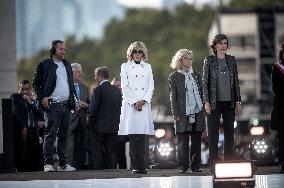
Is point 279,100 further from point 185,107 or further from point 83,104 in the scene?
point 83,104

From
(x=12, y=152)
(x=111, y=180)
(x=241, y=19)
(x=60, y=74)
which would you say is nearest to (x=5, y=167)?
(x=12, y=152)

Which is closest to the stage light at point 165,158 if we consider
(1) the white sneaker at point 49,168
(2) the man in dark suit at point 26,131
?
(2) the man in dark suit at point 26,131

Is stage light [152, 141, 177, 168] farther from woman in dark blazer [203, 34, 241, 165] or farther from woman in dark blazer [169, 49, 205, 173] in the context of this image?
woman in dark blazer [203, 34, 241, 165]

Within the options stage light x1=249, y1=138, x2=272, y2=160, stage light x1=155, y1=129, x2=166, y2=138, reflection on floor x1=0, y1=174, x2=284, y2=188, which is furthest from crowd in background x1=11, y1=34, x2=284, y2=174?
stage light x1=249, y1=138, x2=272, y2=160

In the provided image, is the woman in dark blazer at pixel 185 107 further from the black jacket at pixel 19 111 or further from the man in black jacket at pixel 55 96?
the black jacket at pixel 19 111

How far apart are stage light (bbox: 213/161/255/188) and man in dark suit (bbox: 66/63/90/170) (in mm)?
7888

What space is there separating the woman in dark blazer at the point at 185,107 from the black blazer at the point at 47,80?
1841 millimetres

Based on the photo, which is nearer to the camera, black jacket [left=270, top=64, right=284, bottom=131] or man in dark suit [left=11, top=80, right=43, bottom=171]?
black jacket [left=270, top=64, right=284, bottom=131]

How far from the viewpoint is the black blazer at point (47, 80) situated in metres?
21.7

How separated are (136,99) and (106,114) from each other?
11.3 ft

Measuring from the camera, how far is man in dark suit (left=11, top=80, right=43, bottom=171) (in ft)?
76.3

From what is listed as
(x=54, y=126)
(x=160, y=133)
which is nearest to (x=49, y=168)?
(x=54, y=126)

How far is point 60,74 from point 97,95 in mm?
2152

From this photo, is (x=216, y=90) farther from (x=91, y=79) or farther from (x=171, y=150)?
(x=91, y=79)
